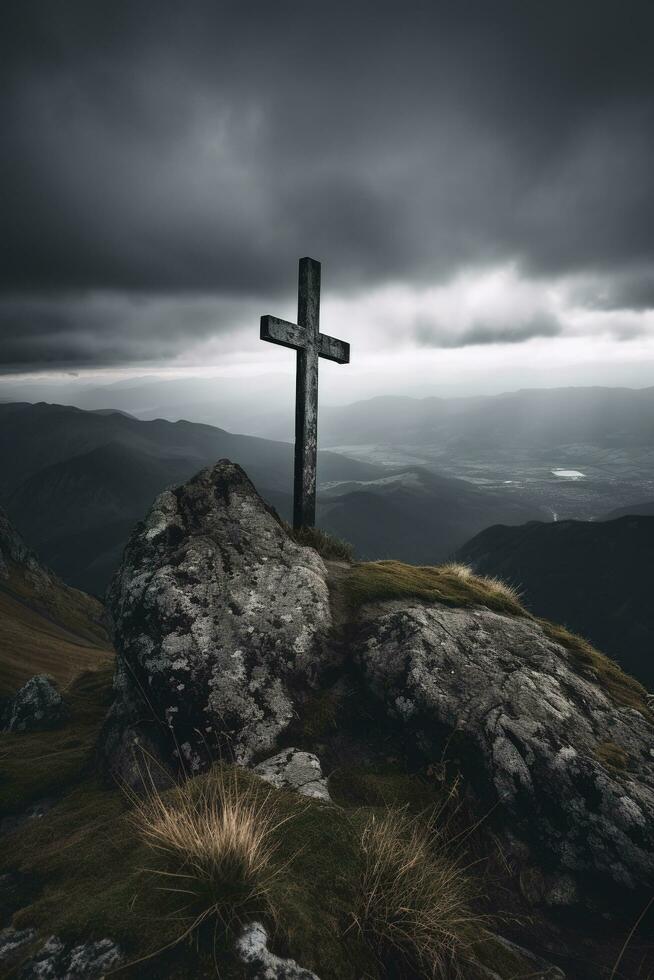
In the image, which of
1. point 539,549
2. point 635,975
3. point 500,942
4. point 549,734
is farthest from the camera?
point 539,549

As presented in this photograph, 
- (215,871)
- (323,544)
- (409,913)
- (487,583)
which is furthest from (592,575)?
(215,871)

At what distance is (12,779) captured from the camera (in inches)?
208

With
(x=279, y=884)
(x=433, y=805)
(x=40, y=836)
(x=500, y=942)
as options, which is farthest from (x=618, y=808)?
(x=40, y=836)

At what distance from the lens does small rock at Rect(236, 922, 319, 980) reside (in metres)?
2.03

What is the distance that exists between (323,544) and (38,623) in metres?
30.5

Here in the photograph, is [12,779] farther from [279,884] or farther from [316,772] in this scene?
[279,884]

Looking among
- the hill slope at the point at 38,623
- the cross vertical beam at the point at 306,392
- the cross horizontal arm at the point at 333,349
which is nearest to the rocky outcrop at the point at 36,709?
the hill slope at the point at 38,623

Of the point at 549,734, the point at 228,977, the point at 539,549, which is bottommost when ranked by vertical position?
the point at 539,549

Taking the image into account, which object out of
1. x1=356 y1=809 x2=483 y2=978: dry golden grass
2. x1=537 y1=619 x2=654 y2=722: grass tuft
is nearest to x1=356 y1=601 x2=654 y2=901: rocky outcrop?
x1=537 y1=619 x2=654 y2=722: grass tuft

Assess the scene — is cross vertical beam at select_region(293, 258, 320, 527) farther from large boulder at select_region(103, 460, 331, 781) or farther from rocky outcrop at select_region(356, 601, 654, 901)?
rocky outcrop at select_region(356, 601, 654, 901)

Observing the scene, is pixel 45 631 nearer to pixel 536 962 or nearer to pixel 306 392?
pixel 306 392

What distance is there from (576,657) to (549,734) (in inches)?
103

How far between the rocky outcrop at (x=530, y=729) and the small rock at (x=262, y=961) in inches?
125

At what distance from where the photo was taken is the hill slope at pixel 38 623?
14095 millimetres
